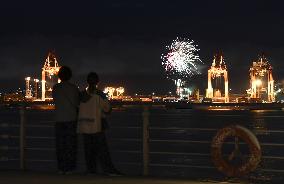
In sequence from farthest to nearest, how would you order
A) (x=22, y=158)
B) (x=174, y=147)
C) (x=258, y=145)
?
(x=174, y=147) < (x=22, y=158) < (x=258, y=145)

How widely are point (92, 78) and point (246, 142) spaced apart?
6.46 feet

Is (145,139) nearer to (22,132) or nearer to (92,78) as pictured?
(92,78)

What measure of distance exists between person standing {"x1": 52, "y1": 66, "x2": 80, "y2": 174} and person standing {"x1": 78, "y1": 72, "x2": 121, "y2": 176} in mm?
112

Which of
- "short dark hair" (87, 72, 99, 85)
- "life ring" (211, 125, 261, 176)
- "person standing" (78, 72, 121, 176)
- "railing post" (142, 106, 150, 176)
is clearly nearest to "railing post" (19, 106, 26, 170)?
"person standing" (78, 72, 121, 176)

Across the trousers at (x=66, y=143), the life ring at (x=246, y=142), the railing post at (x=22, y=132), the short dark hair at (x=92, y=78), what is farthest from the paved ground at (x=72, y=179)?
the short dark hair at (x=92, y=78)

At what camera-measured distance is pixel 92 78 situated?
7504 mm

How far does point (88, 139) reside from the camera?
7656mm

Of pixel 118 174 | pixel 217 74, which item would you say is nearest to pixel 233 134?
pixel 118 174

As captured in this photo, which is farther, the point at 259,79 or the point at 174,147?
the point at 259,79

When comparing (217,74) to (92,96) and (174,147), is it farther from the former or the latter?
(92,96)

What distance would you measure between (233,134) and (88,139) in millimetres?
1753

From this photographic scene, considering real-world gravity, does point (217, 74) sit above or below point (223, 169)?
above

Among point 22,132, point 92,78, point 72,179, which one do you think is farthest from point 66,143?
point 92,78

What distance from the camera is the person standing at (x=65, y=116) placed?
7.63 meters
